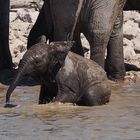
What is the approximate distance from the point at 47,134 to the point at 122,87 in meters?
3.24

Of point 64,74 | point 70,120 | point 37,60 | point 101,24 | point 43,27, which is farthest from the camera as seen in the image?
point 43,27

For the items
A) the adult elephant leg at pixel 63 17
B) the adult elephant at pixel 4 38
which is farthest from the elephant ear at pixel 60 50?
the adult elephant at pixel 4 38

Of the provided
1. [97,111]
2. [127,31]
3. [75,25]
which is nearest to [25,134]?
[97,111]

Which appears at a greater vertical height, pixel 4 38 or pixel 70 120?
pixel 70 120

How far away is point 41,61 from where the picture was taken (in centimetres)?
854

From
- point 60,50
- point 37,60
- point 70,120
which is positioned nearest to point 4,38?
point 60,50

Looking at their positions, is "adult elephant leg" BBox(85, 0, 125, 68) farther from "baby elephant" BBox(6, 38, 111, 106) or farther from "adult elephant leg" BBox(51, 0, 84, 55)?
"baby elephant" BBox(6, 38, 111, 106)

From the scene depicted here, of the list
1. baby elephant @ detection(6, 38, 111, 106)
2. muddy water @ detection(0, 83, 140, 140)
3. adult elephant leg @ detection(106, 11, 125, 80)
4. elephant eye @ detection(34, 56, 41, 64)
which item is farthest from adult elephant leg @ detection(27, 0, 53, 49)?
elephant eye @ detection(34, 56, 41, 64)

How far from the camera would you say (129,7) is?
12023mm

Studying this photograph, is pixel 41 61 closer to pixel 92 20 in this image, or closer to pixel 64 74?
pixel 64 74

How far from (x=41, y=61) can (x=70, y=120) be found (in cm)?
88

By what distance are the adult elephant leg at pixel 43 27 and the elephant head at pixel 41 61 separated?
8.70 feet

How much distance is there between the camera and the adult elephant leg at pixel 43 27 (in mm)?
11336

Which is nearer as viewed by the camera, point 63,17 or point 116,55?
point 63,17
